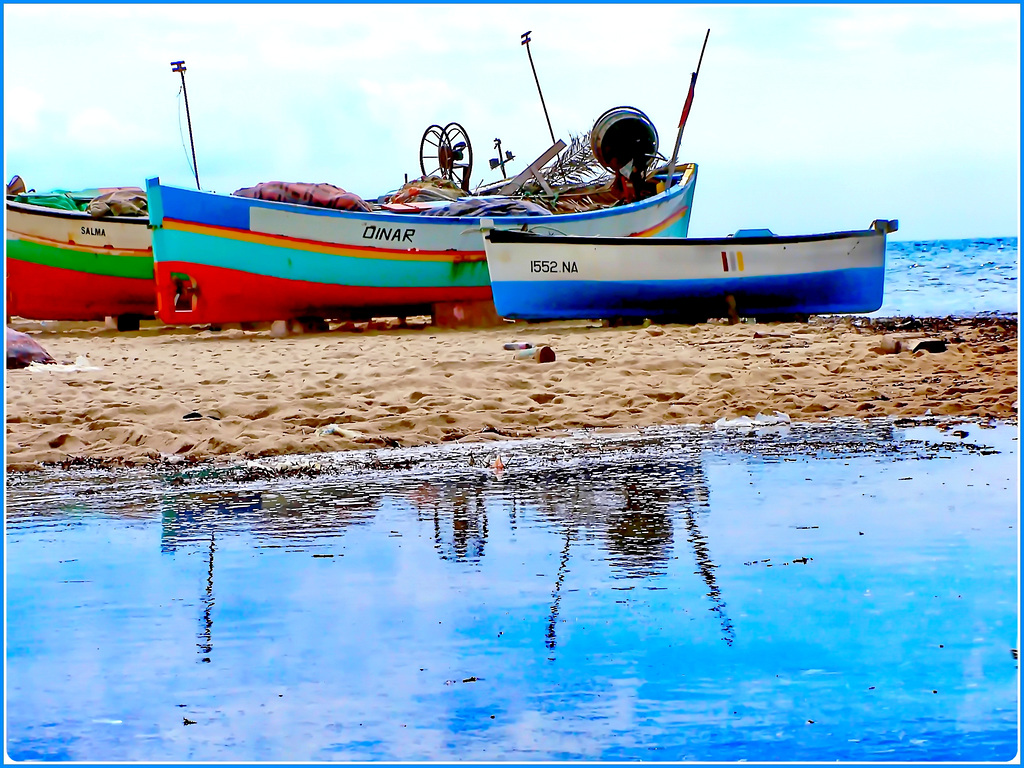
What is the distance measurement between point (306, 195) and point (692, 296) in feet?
15.2

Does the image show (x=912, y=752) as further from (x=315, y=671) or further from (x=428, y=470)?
(x=428, y=470)

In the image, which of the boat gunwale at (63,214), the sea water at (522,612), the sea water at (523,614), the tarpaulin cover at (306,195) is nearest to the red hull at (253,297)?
the tarpaulin cover at (306,195)

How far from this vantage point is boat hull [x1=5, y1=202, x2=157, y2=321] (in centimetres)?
1756

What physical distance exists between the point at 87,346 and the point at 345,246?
3.18 m

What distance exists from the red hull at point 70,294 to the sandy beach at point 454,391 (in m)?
5.74

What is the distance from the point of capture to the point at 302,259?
49.8 feet

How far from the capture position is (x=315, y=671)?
3.38 metres

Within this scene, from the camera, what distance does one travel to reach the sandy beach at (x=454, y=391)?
7414 millimetres

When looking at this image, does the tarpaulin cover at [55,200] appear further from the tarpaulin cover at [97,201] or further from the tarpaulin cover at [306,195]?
the tarpaulin cover at [306,195]

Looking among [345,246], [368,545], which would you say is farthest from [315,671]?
[345,246]

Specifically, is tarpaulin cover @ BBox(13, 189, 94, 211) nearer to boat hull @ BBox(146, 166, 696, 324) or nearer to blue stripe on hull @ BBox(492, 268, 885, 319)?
boat hull @ BBox(146, 166, 696, 324)

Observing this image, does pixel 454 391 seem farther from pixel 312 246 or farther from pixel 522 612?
pixel 312 246

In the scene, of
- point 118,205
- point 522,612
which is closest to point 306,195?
point 118,205

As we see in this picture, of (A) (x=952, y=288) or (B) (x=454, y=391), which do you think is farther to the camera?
(A) (x=952, y=288)
